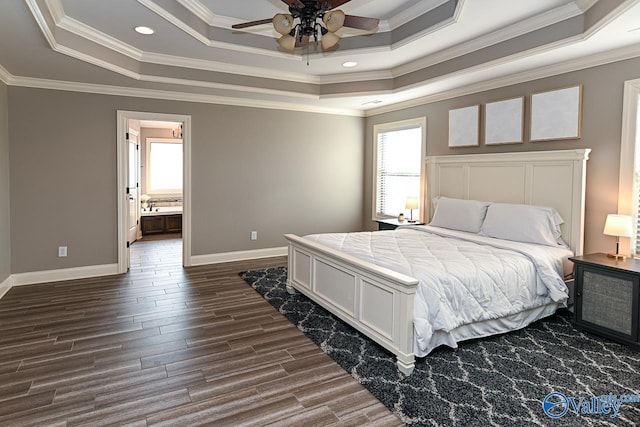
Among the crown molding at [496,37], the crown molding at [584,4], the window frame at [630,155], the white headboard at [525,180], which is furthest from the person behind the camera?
the white headboard at [525,180]

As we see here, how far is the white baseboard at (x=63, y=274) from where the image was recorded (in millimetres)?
4723

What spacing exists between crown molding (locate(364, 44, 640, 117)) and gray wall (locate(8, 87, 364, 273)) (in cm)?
170

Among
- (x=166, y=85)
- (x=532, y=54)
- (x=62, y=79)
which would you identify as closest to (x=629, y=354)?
(x=532, y=54)

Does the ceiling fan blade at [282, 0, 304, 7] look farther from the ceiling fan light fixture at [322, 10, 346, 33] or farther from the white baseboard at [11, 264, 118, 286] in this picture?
the white baseboard at [11, 264, 118, 286]

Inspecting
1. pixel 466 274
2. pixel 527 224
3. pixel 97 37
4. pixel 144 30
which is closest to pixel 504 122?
pixel 527 224

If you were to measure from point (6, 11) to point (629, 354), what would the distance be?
5.02m

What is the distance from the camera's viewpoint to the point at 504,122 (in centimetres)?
453

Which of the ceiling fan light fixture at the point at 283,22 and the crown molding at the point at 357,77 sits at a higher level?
the crown molding at the point at 357,77

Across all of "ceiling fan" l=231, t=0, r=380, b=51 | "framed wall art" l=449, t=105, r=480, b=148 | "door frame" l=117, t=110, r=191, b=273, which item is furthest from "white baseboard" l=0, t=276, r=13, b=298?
"framed wall art" l=449, t=105, r=480, b=148

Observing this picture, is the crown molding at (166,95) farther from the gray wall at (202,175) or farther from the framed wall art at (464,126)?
the framed wall art at (464,126)

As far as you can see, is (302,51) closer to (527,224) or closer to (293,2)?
(293,2)

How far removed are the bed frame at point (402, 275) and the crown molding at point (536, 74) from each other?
82 cm

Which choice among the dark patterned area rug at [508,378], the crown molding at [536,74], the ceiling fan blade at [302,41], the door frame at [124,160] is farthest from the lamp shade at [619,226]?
the door frame at [124,160]

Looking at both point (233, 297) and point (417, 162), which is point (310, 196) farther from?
point (233, 297)
